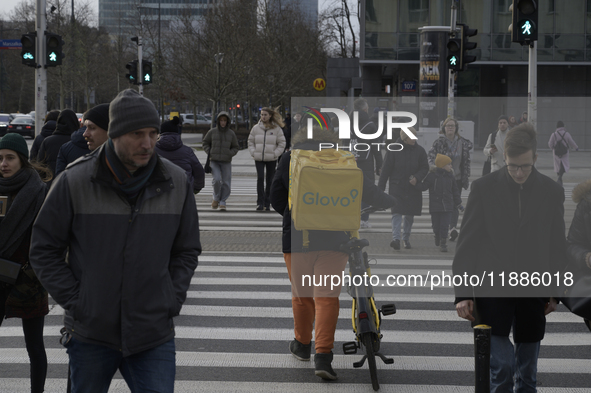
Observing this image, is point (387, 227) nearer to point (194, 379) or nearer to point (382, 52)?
point (194, 379)

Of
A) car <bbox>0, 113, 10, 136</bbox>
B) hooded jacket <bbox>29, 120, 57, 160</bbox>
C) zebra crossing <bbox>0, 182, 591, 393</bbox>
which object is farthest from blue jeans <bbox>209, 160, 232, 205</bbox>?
car <bbox>0, 113, 10, 136</bbox>

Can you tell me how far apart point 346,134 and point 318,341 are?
2009 mm

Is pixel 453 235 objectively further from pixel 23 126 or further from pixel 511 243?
pixel 23 126

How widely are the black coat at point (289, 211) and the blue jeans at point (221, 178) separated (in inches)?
373

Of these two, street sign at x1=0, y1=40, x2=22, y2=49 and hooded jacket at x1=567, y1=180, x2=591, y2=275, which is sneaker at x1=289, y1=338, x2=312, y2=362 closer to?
hooded jacket at x1=567, y1=180, x2=591, y2=275

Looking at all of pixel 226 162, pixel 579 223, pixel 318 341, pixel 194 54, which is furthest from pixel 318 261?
pixel 194 54

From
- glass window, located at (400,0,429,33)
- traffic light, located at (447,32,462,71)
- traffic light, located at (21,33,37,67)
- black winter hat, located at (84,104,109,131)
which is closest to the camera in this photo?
black winter hat, located at (84,104,109,131)

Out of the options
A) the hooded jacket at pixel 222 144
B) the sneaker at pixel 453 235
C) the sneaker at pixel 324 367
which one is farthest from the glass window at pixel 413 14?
the sneaker at pixel 324 367

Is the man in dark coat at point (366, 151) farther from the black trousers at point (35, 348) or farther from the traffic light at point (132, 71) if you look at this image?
the traffic light at point (132, 71)

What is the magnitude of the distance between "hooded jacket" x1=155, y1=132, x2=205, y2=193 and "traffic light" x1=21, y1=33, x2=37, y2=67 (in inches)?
397

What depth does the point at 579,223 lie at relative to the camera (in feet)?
14.0

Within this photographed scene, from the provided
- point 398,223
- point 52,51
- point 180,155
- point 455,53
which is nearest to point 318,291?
point 180,155

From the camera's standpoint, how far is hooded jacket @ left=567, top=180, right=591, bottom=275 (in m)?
4.13

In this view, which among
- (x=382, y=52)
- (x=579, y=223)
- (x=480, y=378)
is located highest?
(x=382, y=52)
